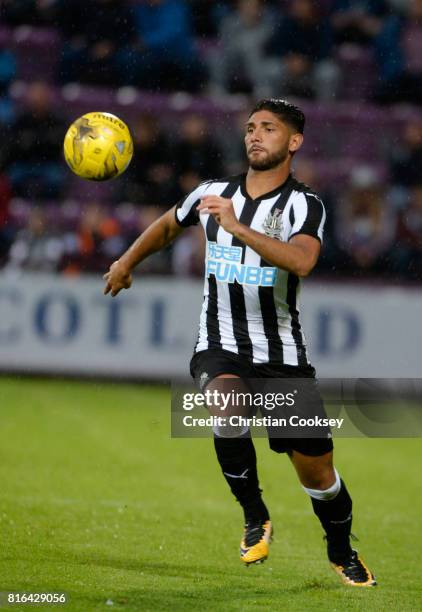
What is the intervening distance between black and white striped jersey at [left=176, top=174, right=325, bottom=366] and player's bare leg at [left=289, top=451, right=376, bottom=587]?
20.5 inches

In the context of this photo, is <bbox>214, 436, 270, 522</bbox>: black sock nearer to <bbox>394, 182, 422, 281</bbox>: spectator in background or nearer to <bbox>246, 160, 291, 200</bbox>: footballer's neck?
<bbox>246, 160, 291, 200</bbox>: footballer's neck

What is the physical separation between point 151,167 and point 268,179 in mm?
7606

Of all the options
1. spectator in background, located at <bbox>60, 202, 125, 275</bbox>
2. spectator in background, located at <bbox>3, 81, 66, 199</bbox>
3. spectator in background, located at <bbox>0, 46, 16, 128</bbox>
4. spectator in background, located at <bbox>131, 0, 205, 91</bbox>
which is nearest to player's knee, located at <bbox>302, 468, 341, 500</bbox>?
spectator in background, located at <bbox>60, 202, 125, 275</bbox>

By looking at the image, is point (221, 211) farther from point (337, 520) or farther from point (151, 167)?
point (151, 167)

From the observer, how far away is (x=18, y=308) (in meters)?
12.3

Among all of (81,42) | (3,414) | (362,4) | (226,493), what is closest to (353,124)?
(362,4)

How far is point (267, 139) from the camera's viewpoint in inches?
214

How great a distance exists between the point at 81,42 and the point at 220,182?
8859 millimetres

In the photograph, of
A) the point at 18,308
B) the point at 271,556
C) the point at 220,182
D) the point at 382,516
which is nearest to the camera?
the point at 220,182

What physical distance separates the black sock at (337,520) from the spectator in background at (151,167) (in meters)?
7.72

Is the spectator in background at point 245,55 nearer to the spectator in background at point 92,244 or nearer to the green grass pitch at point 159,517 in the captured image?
the spectator in background at point 92,244

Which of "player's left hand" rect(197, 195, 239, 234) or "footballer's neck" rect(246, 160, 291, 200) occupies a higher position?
"footballer's neck" rect(246, 160, 291, 200)

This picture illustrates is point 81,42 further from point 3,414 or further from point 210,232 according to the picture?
point 210,232

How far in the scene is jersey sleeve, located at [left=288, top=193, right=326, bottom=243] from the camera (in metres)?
5.24
